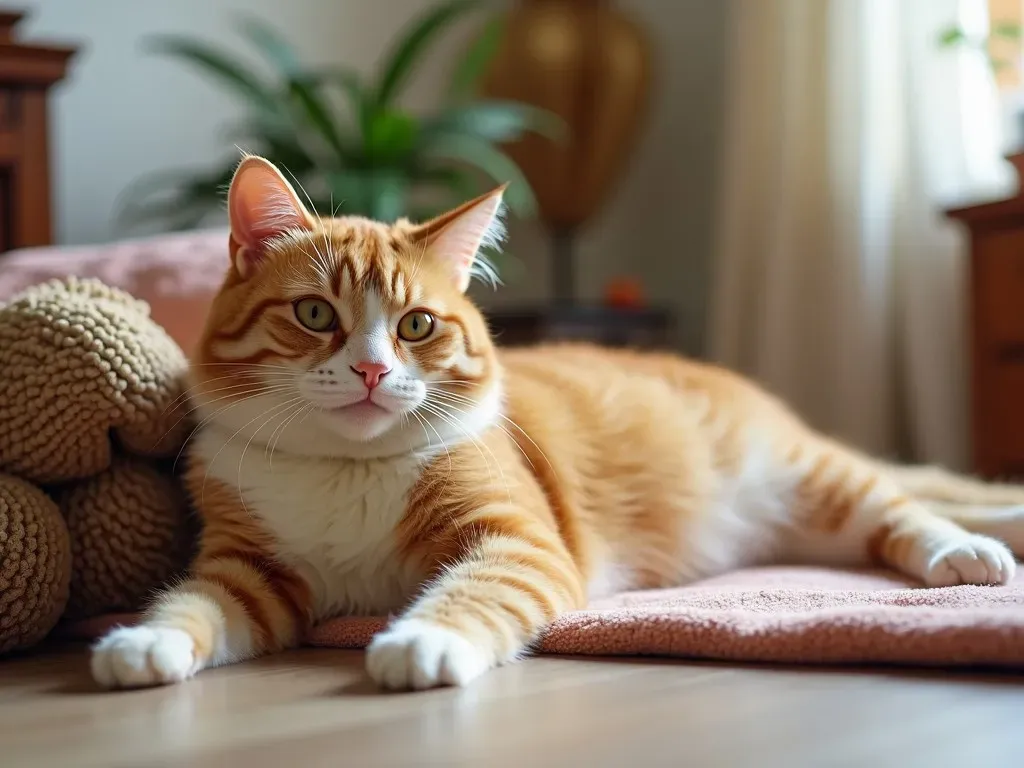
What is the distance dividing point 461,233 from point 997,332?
1507mm

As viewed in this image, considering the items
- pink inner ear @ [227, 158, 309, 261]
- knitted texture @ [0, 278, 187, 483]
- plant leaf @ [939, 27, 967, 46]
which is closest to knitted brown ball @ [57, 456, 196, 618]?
knitted texture @ [0, 278, 187, 483]

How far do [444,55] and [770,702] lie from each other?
3.18 meters

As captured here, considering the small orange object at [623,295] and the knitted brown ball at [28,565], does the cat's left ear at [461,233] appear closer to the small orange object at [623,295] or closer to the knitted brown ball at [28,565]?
the knitted brown ball at [28,565]

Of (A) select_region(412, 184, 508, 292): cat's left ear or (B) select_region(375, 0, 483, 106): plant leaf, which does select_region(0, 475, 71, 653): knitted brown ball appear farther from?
(B) select_region(375, 0, 483, 106): plant leaf

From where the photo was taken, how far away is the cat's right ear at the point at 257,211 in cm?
131

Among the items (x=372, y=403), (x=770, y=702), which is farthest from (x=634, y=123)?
(x=770, y=702)

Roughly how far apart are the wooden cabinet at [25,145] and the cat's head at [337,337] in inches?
46.6

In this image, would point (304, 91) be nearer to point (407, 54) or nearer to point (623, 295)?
point (407, 54)

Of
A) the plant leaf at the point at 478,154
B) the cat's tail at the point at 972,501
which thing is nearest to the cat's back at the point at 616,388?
the cat's tail at the point at 972,501

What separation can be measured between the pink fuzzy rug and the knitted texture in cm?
22

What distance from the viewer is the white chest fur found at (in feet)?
4.35

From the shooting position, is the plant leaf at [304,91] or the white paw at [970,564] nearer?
the white paw at [970,564]

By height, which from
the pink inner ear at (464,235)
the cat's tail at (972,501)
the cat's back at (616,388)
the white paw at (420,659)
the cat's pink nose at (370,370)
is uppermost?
the pink inner ear at (464,235)

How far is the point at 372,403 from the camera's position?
4.10ft
